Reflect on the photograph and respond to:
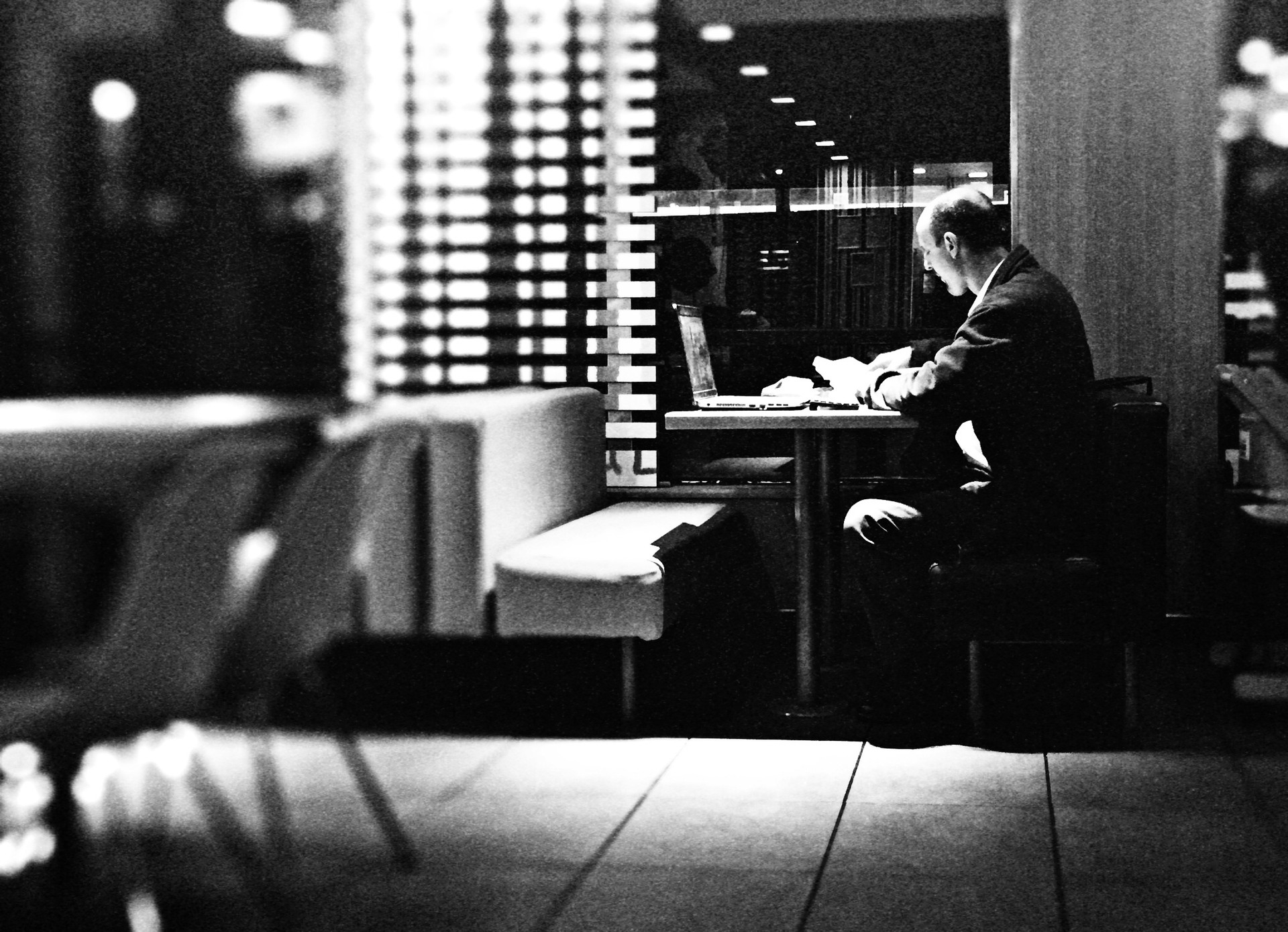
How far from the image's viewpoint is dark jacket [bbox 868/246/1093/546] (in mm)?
3873

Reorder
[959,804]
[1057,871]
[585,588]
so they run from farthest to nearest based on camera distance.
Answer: [585,588]
[959,804]
[1057,871]

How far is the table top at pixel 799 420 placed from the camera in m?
4.10

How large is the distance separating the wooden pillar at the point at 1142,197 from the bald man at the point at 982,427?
45.0 inches

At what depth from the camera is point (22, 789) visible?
376 centimetres

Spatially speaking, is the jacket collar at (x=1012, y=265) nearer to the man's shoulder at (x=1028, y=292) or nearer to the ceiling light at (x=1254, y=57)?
the man's shoulder at (x=1028, y=292)

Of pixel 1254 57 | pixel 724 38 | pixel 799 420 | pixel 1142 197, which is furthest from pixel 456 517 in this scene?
pixel 1254 57

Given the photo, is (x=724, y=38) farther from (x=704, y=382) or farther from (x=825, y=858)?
(x=825, y=858)

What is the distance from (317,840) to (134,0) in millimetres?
3674

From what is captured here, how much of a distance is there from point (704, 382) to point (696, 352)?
4.3 inches

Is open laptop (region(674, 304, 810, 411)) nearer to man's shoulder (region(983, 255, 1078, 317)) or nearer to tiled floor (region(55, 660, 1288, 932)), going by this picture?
man's shoulder (region(983, 255, 1078, 317))

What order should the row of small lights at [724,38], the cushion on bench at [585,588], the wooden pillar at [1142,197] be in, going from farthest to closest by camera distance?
the row of small lights at [724,38], the wooden pillar at [1142,197], the cushion on bench at [585,588]

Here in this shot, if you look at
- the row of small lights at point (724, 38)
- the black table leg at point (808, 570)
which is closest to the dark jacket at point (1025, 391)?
the black table leg at point (808, 570)

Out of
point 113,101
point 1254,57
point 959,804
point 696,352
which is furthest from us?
point 113,101

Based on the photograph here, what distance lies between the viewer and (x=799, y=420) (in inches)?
161
